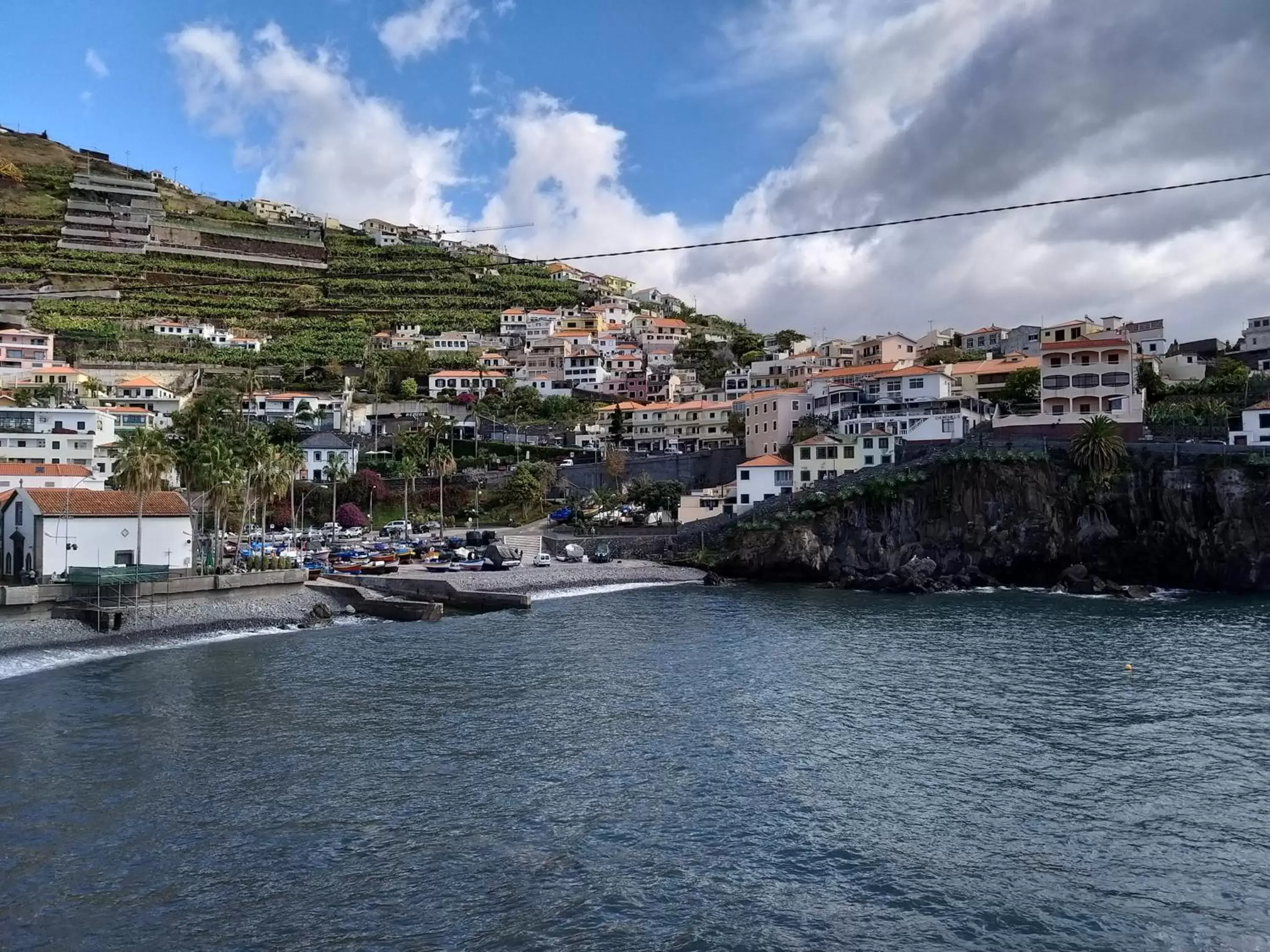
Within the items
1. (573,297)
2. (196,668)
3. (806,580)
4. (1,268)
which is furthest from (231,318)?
(196,668)

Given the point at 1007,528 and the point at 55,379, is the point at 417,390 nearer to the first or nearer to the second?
the point at 55,379

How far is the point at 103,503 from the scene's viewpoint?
47844mm

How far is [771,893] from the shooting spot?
1736 cm

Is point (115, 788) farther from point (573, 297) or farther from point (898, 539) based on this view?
point (573, 297)

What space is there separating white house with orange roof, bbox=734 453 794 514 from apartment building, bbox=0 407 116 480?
50359 millimetres

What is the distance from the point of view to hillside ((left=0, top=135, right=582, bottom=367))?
389 ft

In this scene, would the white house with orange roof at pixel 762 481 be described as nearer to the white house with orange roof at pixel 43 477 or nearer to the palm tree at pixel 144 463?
the palm tree at pixel 144 463

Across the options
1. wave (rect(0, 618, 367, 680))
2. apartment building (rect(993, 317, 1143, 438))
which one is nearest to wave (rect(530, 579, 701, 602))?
wave (rect(0, 618, 367, 680))

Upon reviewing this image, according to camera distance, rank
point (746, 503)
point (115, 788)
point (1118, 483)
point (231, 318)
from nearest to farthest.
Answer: point (115, 788) < point (1118, 483) < point (746, 503) < point (231, 318)

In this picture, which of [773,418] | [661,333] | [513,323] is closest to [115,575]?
[773,418]

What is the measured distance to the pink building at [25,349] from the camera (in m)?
102

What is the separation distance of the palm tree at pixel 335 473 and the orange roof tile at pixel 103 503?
81.0 ft

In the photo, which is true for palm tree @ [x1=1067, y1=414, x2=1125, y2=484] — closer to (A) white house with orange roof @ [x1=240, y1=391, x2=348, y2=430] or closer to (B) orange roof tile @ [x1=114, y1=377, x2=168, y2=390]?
(A) white house with orange roof @ [x1=240, y1=391, x2=348, y2=430]

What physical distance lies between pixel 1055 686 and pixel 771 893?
21.0 meters
